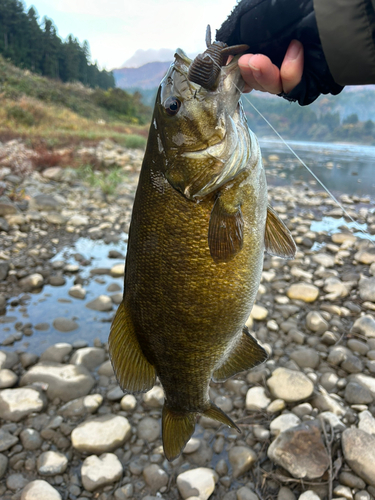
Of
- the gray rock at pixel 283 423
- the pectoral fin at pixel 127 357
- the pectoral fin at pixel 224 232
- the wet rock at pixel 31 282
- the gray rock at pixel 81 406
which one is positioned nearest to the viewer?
the pectoral fin at pixel 224 232

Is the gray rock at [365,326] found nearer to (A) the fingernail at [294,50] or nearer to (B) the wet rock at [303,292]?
(B) the wet rock at [303,292]

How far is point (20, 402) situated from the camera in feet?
10.3

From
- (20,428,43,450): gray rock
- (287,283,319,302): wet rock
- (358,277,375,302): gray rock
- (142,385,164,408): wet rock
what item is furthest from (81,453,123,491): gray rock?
(358,277,375,302): gray rock

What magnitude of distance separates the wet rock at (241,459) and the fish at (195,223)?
139 centimetres

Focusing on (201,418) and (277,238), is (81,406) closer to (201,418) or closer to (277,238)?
(201,418)

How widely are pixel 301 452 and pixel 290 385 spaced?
2.46ft

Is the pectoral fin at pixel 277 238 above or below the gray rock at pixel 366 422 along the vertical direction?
above

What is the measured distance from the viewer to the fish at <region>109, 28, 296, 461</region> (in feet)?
5.31

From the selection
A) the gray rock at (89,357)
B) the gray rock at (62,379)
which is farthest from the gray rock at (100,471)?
the gray rock at (89,357)

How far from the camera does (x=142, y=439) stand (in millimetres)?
2965

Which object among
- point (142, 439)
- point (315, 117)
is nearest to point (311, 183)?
point (142, 439)

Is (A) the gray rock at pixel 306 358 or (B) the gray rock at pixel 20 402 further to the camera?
(A) the gray rock at pixel 306 358

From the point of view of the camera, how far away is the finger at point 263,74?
161 centimetres

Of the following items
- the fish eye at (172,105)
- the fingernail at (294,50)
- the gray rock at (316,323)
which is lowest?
the gray rock at (316,323)
